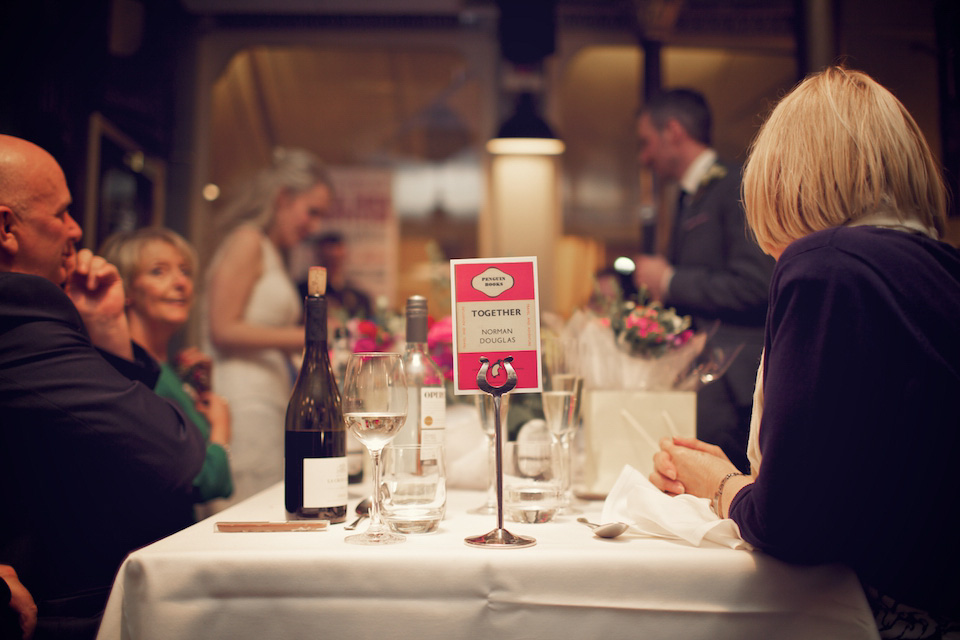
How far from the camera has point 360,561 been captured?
0.77m

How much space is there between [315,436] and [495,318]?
13.3 inches

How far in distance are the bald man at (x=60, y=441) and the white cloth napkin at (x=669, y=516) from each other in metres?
0.66

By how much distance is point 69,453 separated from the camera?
100 cm

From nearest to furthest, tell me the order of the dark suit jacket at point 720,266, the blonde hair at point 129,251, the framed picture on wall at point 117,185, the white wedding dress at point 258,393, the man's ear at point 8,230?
the man's ear at point 8,230
the blonde hair at point 129,251
the dark suit jacket at point 720,266
the white wedding dress at point 258,393
the framed picture on wall at point 117,185

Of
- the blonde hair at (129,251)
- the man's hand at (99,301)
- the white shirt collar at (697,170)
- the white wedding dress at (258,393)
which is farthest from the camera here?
the white wedding dress at (258,393)

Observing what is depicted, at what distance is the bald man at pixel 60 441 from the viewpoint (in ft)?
3.21

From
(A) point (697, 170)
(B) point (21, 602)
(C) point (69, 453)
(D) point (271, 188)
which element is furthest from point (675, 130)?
(B) point (21, 602)

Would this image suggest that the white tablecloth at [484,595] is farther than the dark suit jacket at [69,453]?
No

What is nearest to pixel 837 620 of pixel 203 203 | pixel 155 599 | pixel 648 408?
pixel 648 408

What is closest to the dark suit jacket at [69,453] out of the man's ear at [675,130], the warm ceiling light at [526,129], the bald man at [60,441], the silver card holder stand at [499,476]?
the bald man at [60,441]

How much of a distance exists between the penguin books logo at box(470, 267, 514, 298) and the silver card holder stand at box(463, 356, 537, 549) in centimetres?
9

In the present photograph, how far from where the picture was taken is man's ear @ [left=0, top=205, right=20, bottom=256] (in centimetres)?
107

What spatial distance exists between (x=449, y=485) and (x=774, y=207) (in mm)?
796

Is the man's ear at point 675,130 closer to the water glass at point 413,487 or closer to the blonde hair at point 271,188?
the blonde hair at point 271,188
